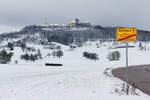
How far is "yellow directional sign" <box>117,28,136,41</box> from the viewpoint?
29.5 ft

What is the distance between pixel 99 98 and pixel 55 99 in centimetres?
187

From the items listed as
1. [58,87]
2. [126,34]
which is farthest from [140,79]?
[126,34]

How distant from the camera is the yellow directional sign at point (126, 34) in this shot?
900 centimetres

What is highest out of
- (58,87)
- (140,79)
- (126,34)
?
(126,34)

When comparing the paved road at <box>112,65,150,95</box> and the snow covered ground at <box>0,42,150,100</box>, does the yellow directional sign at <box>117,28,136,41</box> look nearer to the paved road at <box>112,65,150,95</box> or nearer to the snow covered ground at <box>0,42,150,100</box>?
the snow covered ground at <box>0,42,150,100</box>

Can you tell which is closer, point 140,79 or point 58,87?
point 58,87

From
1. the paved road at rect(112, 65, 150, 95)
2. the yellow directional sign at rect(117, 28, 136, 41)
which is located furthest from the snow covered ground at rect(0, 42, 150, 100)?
the yellow directional sign at rect(117, 28, 136, 41)

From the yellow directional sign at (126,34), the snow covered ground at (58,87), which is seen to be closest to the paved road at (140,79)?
the snow covered ground at (58,87)

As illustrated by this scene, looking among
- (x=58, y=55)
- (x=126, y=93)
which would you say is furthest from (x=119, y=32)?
(x=58, y=55)

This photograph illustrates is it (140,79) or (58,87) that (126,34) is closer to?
(58,87)

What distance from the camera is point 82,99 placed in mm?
7805

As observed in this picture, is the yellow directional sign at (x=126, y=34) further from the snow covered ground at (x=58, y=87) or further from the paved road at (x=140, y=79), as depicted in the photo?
the paved road at (x=140, y=79)

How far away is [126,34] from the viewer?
904cm

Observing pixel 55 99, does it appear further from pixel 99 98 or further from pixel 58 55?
pixel 58 55
